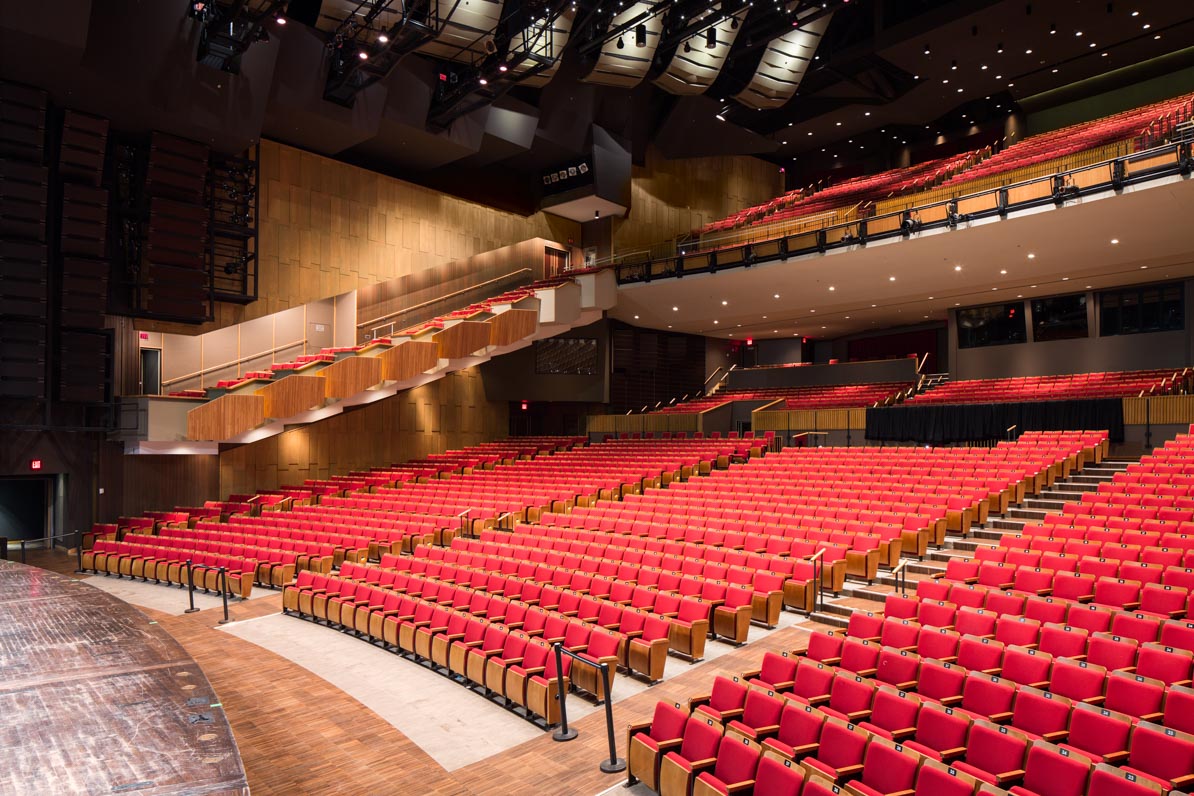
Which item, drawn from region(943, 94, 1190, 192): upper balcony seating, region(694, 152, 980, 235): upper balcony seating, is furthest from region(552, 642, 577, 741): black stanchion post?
region(694, 152, 980, 235): upper balcony seating

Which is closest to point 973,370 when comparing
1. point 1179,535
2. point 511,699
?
point 1179,535

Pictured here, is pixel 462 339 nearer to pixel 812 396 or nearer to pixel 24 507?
pixel 24 507

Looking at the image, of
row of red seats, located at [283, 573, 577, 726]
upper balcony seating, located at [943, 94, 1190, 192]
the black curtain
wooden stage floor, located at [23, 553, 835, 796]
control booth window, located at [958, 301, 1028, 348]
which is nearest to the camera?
wooden stage floor, located at [23, 553, 835, 796]

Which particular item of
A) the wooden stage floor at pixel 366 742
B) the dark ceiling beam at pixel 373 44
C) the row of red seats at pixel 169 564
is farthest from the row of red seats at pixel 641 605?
the dark ceiling beam at pixel 373 44

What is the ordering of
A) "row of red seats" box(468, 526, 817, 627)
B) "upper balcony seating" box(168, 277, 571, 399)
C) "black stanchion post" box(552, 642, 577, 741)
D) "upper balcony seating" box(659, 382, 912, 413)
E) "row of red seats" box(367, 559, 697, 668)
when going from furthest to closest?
"upper balcony seating" box(659, 382, 912, 413)
"upper balcony seating" box(168, 277, 571, 399)
"row of red seats" box(468, 526, 817, 627)
"row of red seats" box(367, 559, 697, 668)
"black stanchion post" box(552, 642, 577, 741)

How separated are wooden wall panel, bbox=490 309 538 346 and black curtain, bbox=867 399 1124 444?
5443 millimetres

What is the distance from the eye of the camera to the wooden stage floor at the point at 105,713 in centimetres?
207

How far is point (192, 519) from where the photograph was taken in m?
9.30

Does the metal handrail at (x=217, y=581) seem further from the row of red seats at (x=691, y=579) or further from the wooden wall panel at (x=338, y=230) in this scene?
the wooden wall panel at (x=338, y=230)

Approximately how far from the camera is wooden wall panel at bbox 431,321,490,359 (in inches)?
438

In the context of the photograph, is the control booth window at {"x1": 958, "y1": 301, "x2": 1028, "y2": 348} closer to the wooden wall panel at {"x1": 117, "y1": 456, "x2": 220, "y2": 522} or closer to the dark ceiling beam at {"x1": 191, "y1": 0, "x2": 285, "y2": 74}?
the dark ceiling beam at {"x1": 191, "y1": 0, "x2": 285, "y2": 74}

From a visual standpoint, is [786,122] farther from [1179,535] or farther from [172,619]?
[172,619]

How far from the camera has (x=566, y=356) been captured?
14781mm

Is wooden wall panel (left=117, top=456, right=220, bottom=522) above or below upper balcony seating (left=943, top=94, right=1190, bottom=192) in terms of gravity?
below
